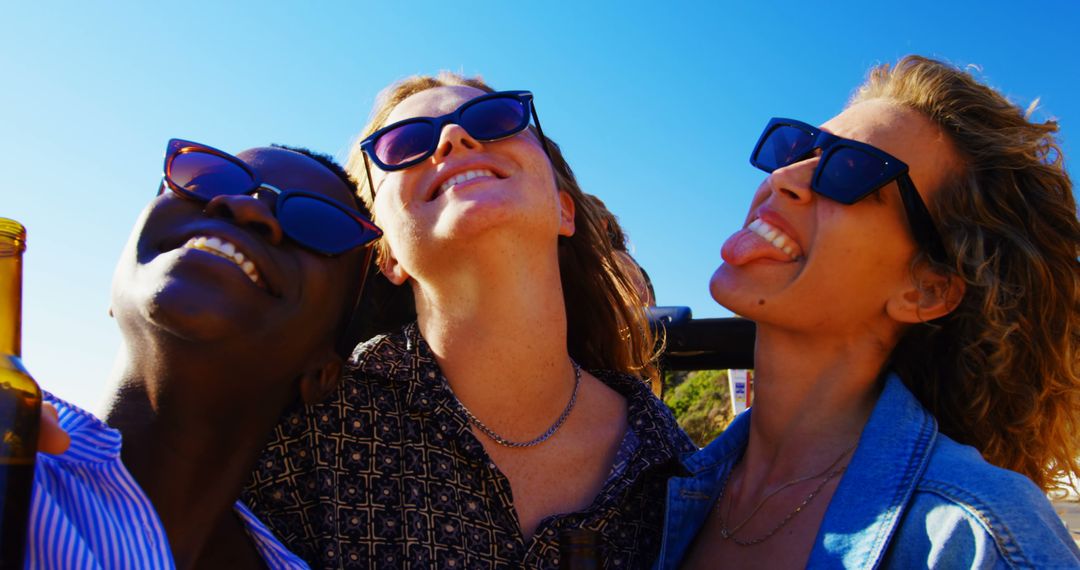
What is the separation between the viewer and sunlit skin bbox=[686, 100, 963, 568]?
2809 millimetres

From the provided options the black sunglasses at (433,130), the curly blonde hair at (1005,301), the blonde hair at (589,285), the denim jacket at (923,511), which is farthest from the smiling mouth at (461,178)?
the curly blonde hair at (1005,301)

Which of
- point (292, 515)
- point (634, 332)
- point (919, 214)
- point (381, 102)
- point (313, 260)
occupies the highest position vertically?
point (381, 102)

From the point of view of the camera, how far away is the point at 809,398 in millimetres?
2896

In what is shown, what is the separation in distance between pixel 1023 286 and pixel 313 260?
2154 millimetres

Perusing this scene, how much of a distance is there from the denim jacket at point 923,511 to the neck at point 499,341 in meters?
0.62

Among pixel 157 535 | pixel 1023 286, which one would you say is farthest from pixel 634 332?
pixel 157 535

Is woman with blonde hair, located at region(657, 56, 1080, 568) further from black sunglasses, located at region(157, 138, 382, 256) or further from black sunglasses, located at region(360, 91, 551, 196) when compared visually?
black sunglasses, located at region(157, 138, 382, 256)

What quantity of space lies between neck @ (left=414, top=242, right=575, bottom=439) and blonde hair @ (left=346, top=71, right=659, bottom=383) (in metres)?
0.62

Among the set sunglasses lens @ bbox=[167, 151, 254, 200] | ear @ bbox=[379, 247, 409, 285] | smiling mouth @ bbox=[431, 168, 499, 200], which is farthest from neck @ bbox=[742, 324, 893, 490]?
sunglasses lens @ bbox=[167, 151, 254, 200]

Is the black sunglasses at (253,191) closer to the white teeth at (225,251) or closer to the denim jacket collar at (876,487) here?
the white teeth at (225,251)

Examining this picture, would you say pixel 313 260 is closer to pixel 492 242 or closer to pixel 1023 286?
pixel 492 242

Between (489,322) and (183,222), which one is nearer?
(183,222)

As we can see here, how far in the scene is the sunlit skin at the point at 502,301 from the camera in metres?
2.93

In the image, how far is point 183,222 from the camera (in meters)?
2.25
